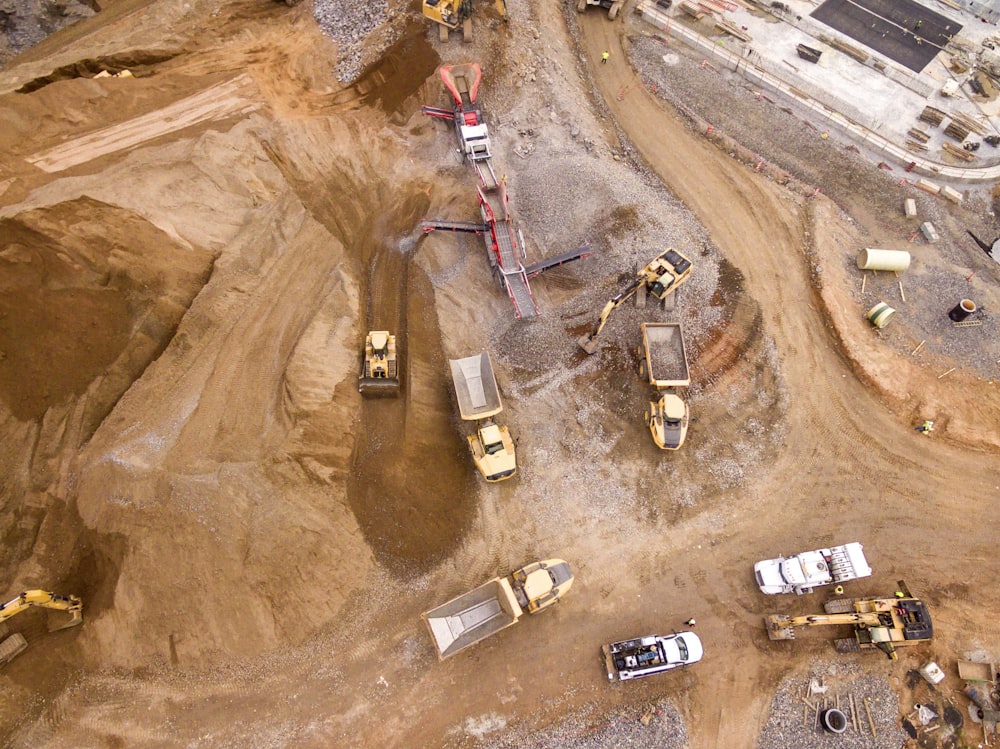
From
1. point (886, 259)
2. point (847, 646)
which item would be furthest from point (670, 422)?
point (886, 259)

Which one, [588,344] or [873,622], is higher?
[588,344]

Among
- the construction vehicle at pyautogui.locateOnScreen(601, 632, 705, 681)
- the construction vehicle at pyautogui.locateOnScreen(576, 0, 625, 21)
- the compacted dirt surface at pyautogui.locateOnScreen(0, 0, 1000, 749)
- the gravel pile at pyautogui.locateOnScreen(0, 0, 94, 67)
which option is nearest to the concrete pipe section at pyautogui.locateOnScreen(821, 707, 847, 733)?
the compacted dirt surface at pyautogui.locateOnScreen(0, 0, 1000, 749)

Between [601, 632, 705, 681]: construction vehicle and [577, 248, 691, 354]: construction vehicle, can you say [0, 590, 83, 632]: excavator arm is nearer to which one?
[601, 632, 705, 681]: construction vehicle

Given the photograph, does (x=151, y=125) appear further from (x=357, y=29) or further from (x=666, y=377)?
(x=666, y=377)

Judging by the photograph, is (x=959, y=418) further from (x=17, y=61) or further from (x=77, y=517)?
(x=17, y=61)

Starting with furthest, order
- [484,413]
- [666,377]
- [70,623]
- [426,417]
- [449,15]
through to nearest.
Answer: [449,15] < [666,377] < [426,417] < [484,413] < [70,623]

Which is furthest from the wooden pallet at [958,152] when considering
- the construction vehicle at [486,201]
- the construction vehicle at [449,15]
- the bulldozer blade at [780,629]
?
the bulldozer blade at [780,629]
